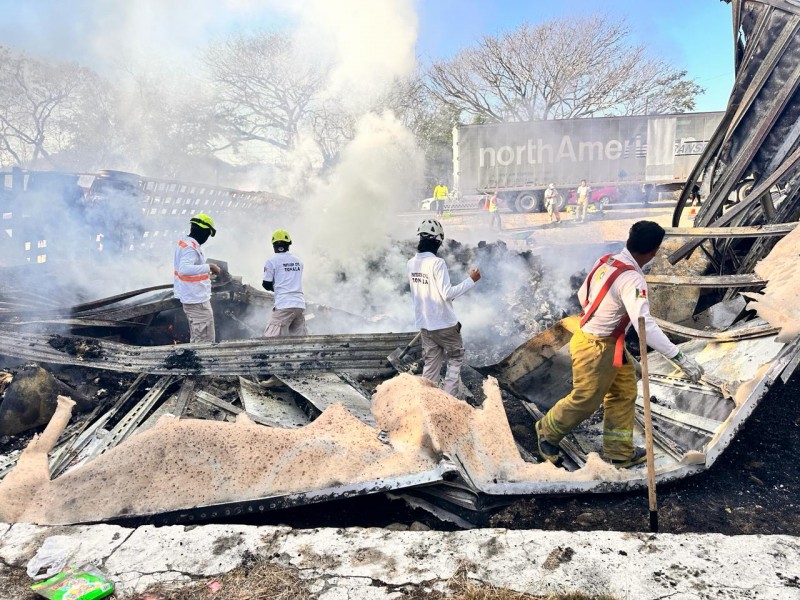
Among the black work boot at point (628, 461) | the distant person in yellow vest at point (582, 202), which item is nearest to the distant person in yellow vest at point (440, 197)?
the distant person in yellow vest at point (582, 202)

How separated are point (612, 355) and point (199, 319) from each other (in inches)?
170

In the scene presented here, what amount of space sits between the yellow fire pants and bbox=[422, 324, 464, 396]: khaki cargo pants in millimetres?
1110

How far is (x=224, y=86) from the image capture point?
19406mm

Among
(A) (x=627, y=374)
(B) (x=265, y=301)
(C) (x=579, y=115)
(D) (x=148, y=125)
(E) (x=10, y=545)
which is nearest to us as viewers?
(E) (x=10, y=545)

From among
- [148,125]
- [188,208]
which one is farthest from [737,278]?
[148,125]

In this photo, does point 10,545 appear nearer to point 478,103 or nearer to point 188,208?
point 188,208

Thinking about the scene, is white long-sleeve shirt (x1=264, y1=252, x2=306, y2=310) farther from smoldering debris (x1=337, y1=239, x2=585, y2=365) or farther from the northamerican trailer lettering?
the northamerican trailer lettering

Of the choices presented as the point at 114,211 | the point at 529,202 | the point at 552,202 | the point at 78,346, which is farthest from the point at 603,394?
the point at 529,202

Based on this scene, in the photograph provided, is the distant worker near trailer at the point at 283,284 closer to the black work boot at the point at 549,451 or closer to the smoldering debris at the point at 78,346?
the smoldering debris at the point at 78,346

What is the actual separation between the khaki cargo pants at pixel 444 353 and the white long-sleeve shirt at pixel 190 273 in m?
2.67

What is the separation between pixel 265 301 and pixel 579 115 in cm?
2767

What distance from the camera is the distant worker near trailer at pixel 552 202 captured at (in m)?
19.1

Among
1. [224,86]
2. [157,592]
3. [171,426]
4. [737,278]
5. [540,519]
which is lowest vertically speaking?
[540,519]

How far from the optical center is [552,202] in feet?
61.8
